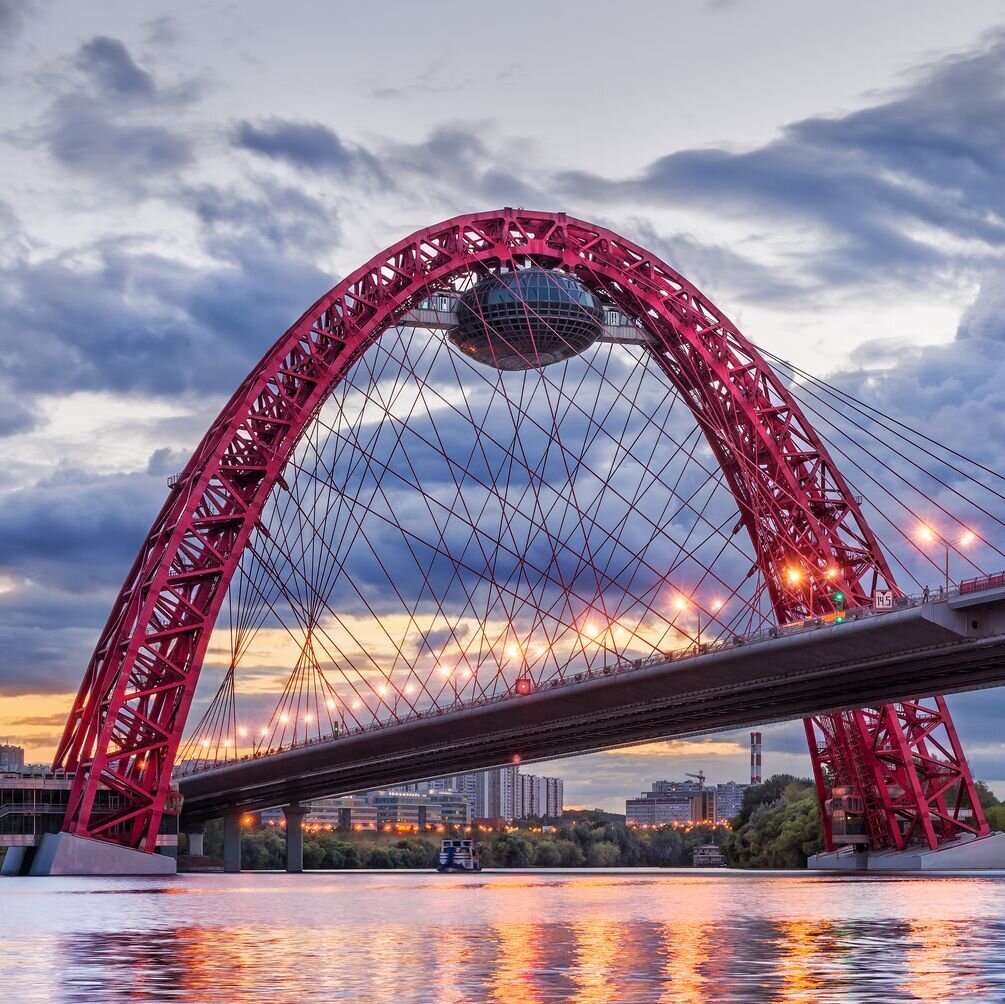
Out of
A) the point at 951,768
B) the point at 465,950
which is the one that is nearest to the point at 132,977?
the point at 465,950

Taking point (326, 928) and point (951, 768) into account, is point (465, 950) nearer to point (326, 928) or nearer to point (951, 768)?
point (326, 928)

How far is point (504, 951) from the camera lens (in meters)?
27.9

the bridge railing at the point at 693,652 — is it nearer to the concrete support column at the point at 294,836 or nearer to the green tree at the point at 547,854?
the concrete support column at the point at 294,836

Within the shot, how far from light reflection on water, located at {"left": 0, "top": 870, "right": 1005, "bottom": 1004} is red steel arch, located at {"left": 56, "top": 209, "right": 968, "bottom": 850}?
86.2ft

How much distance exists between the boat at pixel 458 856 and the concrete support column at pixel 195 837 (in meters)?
20.3

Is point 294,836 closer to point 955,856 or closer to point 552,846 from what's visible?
point 552,846

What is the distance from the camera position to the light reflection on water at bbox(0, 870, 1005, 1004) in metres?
20.7

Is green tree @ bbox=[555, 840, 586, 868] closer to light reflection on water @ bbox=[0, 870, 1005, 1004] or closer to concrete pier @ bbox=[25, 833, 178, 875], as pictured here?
concrete pier @ bbox=[25, 833, 178, 875]

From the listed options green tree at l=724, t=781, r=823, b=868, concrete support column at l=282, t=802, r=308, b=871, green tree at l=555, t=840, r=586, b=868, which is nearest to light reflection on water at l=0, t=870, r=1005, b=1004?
green tree at l=724, t=781, r=823, b=868

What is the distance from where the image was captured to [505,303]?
9062 centimetres

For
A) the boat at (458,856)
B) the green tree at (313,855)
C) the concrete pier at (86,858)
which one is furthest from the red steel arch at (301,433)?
the green tree at (313,855)

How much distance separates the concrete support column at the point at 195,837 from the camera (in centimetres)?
13598

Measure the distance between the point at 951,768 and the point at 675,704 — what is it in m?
16.7

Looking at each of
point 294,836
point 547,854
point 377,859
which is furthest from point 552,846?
point 294,836
